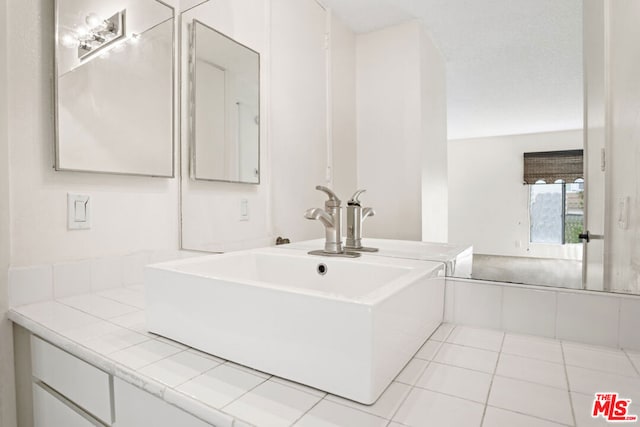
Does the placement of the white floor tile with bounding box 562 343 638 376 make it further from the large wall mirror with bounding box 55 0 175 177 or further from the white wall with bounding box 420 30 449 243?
the large wall mirror with bounding box 55 0 175 177

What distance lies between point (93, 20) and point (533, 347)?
5.21 ft

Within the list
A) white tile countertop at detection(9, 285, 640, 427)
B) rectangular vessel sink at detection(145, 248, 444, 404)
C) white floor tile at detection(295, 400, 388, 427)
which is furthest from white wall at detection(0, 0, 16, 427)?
white floor tile at detection(295, 400, 388, 427)

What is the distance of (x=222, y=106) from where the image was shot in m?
1.48

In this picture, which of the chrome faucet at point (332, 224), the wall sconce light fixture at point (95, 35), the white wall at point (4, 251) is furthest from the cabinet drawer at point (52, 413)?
the wall sconce light fixture at point (95, 35)

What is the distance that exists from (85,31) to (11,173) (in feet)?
1.70

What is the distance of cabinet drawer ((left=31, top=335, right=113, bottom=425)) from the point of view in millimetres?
692

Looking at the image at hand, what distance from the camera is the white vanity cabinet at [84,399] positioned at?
588mm

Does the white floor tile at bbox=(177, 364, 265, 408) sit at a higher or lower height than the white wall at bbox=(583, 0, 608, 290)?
lower

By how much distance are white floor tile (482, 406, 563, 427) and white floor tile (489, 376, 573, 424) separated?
12mm

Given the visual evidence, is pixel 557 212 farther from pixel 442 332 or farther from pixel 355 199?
pixel 355 199

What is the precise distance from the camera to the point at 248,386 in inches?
21.7

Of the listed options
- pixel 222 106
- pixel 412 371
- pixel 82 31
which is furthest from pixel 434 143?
pixel 82 31

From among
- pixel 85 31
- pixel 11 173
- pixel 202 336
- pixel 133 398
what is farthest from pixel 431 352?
pixel 85 31

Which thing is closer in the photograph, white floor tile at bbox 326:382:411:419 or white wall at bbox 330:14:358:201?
white floor tile at bbox 326:382:411:419
